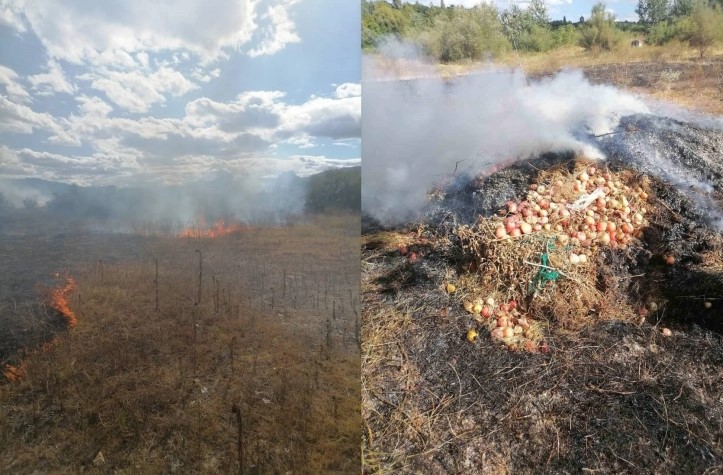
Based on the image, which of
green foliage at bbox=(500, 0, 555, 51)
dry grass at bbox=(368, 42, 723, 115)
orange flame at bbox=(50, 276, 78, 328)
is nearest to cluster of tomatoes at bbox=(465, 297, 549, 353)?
orange flame at bbox=(50, 276, 78, 328)

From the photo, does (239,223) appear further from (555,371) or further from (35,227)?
(555,371)

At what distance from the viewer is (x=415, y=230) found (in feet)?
17.2

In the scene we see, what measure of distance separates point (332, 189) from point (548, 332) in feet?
6.38

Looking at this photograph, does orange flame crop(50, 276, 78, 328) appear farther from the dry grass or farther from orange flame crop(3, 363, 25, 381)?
the dry grass

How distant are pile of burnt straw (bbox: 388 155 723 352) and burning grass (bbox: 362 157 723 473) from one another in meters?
0.01

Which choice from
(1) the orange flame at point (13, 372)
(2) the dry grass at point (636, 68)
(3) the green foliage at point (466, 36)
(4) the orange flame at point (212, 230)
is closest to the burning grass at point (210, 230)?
(4) the orange flame at point (212, 230)

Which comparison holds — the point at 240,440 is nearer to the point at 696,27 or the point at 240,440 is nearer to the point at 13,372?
the point at 13,372

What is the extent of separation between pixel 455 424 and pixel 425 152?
12.0 feet

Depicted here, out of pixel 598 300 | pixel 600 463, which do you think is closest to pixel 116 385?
pixel 600 463

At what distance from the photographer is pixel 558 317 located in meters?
3.75

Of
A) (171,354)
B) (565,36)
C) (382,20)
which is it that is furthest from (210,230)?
(565,36)

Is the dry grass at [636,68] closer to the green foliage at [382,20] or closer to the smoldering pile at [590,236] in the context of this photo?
the green foliage at [382,20]

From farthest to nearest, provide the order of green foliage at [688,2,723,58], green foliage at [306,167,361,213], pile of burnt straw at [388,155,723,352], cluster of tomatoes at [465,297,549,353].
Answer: green foliage at [688,2,723,58] → pile of burnt straw at [388,155,723,352] → cluster of tomatoes at [465,297,549,353] → green foliage at [306,167,361,213]

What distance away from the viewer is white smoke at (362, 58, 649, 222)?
540 cm
